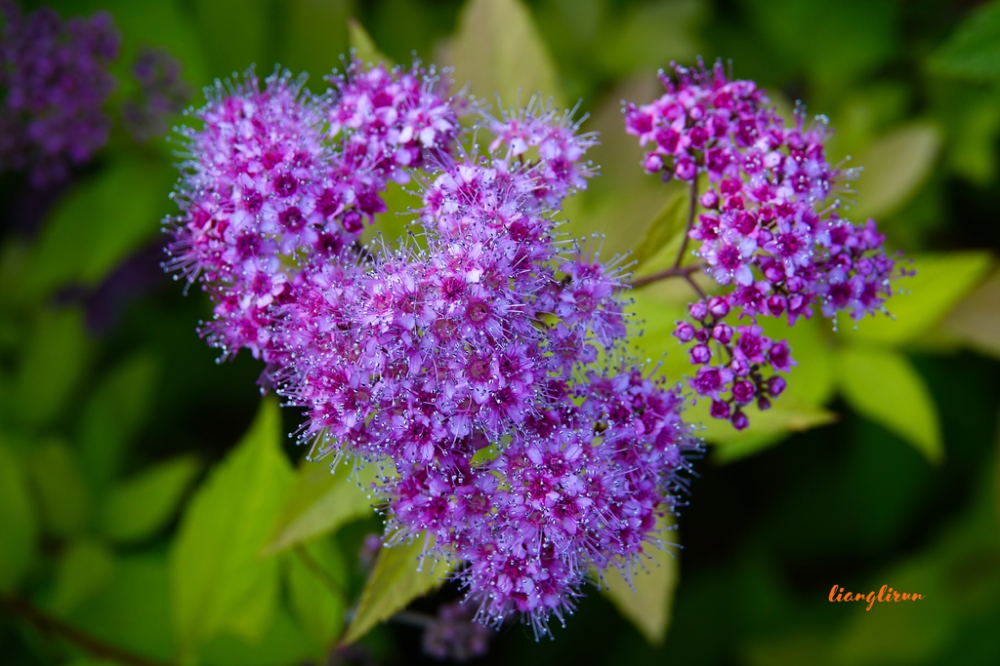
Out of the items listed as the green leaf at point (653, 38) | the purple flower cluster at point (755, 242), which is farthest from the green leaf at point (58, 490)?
the green leaf at point (653, 38)

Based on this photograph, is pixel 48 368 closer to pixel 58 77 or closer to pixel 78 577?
pixel 78 577

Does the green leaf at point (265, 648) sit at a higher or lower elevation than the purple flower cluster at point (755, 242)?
lower

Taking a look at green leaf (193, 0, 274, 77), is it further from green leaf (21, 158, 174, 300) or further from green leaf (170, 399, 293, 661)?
green leaf (170, 399, 293, 661)

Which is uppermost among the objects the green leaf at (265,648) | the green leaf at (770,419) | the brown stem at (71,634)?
the green leaf at (770,419)

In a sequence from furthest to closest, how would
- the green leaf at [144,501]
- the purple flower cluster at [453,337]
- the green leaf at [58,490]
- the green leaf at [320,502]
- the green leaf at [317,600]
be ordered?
1. the green leaf at [144,501]
2. the green leaf at [58,490]
3. the green leaf at [317,600]
4. the green leaf at [320,502]
5. the purple flower cluster at [453,337]

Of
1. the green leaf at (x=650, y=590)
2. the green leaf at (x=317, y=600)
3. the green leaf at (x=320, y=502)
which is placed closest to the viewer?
the green leaf at (x=320, y=502)

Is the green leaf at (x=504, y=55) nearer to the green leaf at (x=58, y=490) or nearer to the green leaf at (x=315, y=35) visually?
the green leaf at (x=315, y=35)

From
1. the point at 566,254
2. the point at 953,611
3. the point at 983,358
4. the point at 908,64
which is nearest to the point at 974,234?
the point at 983,358

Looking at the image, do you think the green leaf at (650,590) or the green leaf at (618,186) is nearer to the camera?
the green leaf at (650,590)
